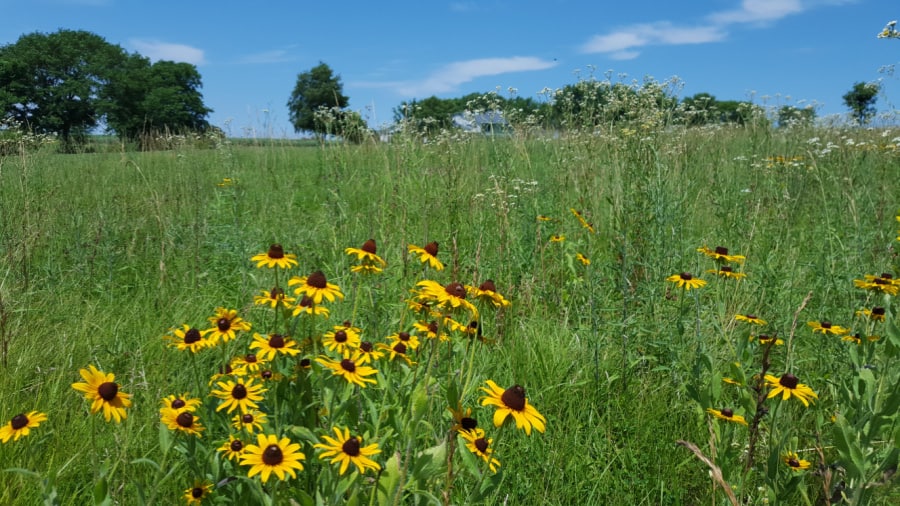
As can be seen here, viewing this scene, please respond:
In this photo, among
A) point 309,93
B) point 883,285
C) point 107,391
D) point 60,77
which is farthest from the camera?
point 309,93

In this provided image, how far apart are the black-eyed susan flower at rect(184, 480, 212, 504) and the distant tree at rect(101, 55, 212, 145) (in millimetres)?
43337

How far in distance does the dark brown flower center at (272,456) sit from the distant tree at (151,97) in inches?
1717

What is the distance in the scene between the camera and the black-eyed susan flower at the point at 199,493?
1245 millimetres

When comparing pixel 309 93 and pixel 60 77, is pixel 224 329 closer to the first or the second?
pixel 60 77

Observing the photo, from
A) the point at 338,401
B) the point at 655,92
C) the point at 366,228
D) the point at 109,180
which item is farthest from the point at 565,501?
the point at 109,180

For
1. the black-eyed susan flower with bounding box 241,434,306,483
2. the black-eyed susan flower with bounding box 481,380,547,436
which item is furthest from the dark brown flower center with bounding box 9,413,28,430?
the black-eyed susan flower with bounding box 481,380,547,436

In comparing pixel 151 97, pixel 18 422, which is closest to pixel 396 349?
pixel 18 422

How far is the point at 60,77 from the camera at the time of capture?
140 feet

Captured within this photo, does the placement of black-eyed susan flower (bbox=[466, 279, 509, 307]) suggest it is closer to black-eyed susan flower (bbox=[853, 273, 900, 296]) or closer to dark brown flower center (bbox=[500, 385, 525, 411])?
dark brown flower center (bbox=[500, 385, 525, 411])

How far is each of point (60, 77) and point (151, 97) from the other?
6495 mm

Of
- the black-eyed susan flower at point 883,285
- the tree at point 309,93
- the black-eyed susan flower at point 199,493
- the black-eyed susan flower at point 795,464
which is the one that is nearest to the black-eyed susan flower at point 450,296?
the black-eyed susan flower at point 199,493

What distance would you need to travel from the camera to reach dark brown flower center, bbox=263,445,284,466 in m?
1.04

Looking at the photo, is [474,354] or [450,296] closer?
[450,296]

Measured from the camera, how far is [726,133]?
A: 7.77 m
